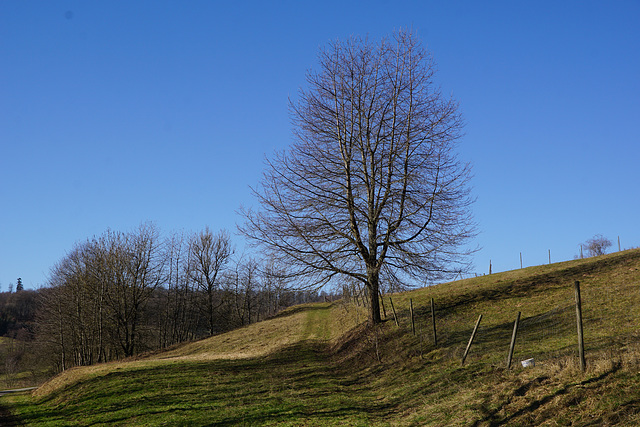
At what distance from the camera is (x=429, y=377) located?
12.9 meters

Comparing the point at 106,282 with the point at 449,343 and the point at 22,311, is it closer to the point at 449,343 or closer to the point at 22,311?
the point at 449,343

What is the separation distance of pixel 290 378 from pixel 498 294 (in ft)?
44.3

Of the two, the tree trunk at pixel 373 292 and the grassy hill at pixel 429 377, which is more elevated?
the tree trunk at pixel 373 292

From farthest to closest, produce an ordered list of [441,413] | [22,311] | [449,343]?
[22,311] → [449,343] → [441,413]

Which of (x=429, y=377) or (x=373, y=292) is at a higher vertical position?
(x=373, y=292)

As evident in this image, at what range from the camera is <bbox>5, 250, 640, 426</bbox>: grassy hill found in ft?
28.2

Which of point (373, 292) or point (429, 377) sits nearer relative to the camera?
point (429, 377)

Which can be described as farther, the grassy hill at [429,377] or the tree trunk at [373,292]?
the tree trunk at [373,292]

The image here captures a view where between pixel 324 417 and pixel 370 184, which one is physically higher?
pixel 370 184

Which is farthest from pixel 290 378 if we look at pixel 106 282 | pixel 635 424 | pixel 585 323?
pixel 106 282

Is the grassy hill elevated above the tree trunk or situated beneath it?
situated beneath

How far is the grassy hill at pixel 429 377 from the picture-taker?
859 cm

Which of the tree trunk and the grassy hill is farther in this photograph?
the tree trunk

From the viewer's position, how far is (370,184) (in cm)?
2080
